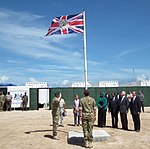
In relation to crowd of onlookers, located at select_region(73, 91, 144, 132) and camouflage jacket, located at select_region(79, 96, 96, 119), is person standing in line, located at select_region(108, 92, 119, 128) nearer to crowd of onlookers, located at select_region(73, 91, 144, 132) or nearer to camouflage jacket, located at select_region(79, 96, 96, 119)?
crowd of onlookers, located at select_region(73, 91, 144, 132)

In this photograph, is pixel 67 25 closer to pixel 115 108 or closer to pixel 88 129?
pixel 115 108

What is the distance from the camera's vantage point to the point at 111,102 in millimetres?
14648

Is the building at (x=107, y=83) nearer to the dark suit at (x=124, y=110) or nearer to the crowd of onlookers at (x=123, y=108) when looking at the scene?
the crowd of onlookers at (x=123, y=108)

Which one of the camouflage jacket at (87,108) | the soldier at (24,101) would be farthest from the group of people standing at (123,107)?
the soldier at (24,101)

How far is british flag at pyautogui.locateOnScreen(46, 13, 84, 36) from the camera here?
47.2 feet

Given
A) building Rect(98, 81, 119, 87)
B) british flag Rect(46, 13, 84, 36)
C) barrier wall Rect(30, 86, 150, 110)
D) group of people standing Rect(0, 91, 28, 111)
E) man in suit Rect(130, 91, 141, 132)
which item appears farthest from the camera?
building Rect(98, 81, 119, 87)

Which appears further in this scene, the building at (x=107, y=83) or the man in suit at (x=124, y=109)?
the building at (x=107, y=83)

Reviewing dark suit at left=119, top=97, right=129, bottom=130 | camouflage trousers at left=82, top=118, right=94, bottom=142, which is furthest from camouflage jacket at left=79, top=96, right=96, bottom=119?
dark suit at left=119, top=97, right=129, bottom=130

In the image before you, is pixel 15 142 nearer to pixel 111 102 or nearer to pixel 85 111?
pixel 85 111

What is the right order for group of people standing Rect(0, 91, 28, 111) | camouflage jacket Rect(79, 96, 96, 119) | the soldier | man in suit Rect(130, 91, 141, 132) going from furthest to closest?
the soldier
group of people standing Rect(0, 91, 28, 111)
man in suit Rect(130, 91, 141, 132)
camouflage jacket Rect(79, 96, 96, 119)

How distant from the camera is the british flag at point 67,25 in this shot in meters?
14.4

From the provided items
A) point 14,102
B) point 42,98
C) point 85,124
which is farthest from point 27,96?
point 85,124

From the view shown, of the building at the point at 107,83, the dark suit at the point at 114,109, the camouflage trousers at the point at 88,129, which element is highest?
the building at the point at 107,83

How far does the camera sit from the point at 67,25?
48.7ft
